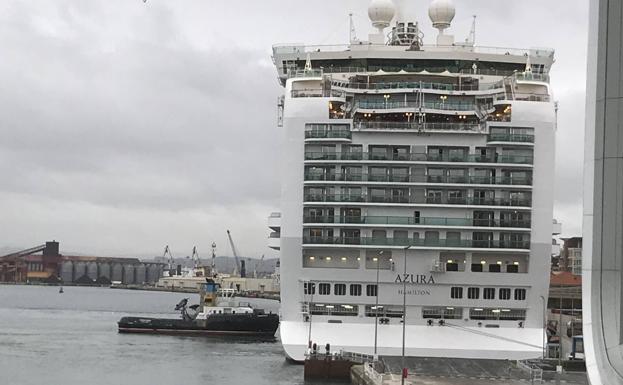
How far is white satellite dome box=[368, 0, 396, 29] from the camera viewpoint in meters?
65.1

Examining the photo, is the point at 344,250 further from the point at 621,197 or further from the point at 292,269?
the point at 621,197

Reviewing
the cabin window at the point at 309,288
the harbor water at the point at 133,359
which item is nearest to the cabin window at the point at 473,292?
the cabin window at the point at 309,288

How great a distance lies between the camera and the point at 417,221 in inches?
2117

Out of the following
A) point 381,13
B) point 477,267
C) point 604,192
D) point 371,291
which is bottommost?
point 371,291

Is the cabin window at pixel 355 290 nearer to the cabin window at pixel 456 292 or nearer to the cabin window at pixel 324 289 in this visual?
the cabin window at pixel 324 289

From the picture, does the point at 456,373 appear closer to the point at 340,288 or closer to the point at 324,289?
the point at 340,288

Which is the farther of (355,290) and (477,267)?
(477,267)

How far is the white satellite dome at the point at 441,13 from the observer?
65188mm

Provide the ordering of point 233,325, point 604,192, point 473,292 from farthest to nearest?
point 233,325 < point 473,292 < point 604,192

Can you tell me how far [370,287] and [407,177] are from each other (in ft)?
19.4

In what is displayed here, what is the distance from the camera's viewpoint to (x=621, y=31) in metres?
24.0

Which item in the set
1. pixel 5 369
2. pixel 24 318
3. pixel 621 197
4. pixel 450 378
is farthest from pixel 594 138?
pixel 24 318

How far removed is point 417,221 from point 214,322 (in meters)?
36.5

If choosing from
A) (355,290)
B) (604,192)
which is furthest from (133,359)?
(604,192)
